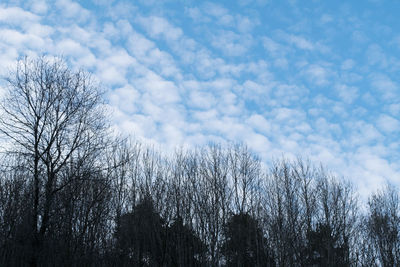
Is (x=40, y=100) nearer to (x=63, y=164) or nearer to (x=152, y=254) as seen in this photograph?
(x=63, y=164)

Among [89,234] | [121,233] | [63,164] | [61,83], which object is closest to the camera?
[63,164]

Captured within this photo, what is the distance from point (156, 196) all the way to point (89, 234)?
439cm

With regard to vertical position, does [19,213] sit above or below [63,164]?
below

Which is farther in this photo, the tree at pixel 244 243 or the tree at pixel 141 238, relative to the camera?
the tree at pixel 244 243

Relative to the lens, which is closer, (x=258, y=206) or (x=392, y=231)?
(x=258, y=206)

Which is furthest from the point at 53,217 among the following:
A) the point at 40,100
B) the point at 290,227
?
the point at 290,227

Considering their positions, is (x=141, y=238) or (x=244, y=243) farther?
(x=244, y=243)

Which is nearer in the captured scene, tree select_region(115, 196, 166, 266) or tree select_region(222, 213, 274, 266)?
tree select_region(115, 196, 166, 266)

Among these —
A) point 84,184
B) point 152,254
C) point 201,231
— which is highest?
point 84,184

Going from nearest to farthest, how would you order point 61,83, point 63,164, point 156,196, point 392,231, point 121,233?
1. point 63,164
2. point 61,83
3. point 121,233
4. point 156,196
5. point 392,231

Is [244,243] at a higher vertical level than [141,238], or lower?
lower

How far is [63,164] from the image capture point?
1212cm

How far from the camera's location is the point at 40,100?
12.8m

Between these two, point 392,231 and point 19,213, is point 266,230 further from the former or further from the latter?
point 19,213
